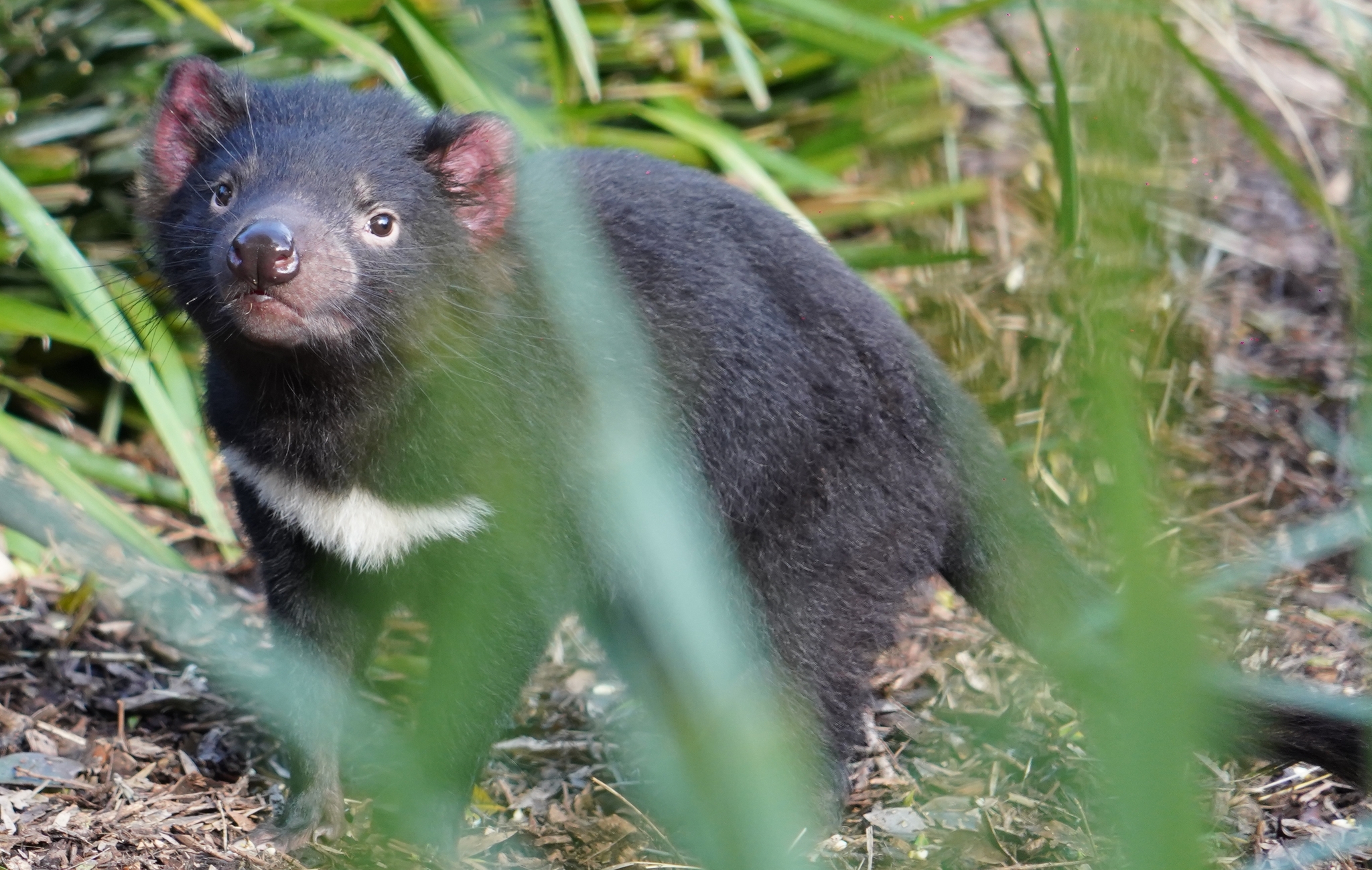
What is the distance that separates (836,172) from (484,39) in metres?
2.35

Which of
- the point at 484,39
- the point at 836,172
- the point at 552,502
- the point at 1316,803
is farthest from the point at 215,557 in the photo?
the point at 1316,803

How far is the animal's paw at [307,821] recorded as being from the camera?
8.47 feet

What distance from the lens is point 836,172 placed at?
466 cm

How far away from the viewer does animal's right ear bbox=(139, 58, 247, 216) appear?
2.50 meters

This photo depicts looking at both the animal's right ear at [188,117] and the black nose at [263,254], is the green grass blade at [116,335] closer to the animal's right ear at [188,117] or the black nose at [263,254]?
the animal's right ear at [188,117]

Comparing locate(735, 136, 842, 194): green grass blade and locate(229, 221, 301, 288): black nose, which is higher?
locate(229, 221, 301, 288): black nose

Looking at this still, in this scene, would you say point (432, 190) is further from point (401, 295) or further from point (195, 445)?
point (195, 445)

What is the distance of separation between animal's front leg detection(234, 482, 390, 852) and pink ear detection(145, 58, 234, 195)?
0.65 metres

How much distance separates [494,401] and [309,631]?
0.63 metres

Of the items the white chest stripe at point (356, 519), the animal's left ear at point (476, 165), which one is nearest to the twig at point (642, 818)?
the white chest stripe at point (356, 519)

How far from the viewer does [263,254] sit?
85.1 inches

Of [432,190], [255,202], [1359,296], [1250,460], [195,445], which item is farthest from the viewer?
[1250,460]

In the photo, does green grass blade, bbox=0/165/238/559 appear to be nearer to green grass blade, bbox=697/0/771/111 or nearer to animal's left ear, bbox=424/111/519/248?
animal's left ear, bbox=424/111/519/248

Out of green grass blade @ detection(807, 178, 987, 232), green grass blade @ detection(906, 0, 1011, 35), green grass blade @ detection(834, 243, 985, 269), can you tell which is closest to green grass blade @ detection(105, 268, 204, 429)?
green grass blade @ detection(834, 243, 985, 269)
